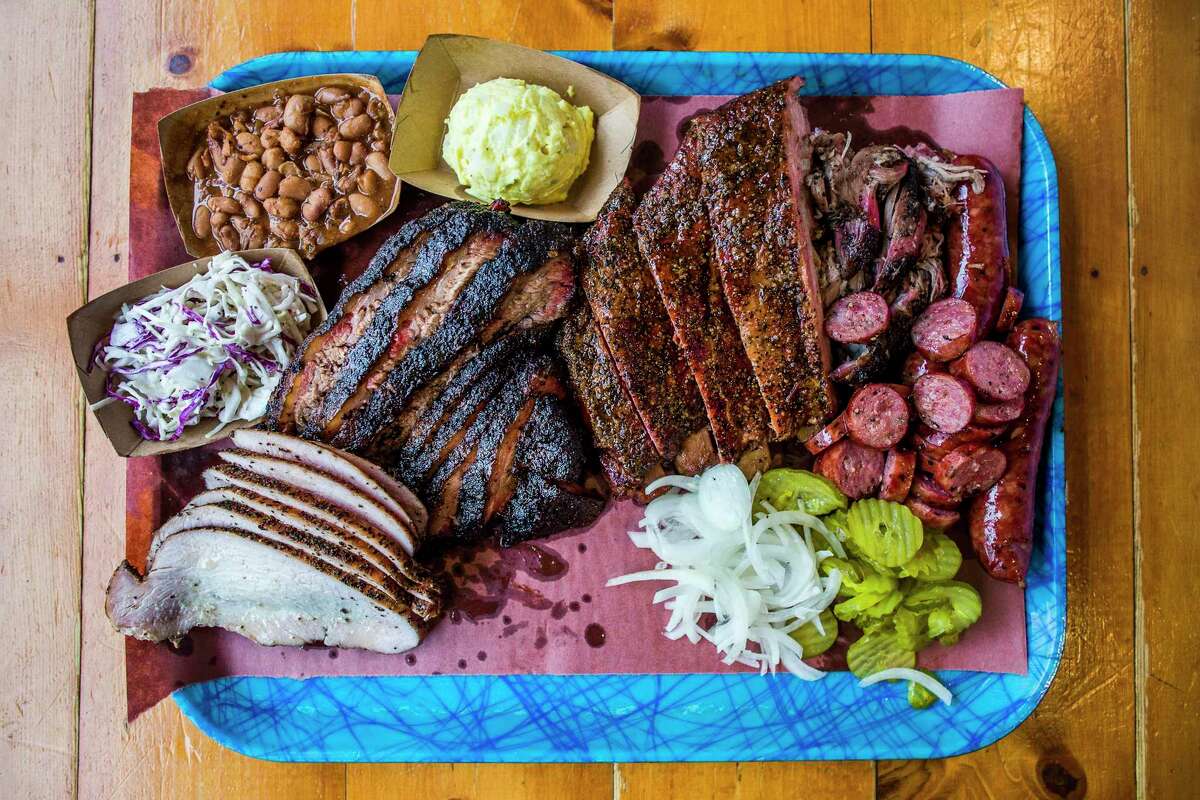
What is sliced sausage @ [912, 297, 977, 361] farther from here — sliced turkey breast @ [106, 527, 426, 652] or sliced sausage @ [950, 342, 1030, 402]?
sliced turkey breast @ [106, 527, 426, 652]

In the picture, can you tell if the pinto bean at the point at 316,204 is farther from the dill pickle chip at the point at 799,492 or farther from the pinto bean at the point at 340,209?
the dill pickle chip at the point at 799,492

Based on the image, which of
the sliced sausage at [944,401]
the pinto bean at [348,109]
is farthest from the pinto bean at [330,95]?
the sliced sausage at [944,401]

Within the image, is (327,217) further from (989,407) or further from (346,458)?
(989,407)

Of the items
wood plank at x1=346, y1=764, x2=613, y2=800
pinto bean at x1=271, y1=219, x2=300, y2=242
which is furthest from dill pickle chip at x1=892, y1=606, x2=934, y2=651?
pinto bean at x1=271, y1=219, x2=300, y2=242

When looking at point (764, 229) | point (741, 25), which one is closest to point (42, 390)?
point (764, 229)

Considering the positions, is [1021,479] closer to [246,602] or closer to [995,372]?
[995,372]
